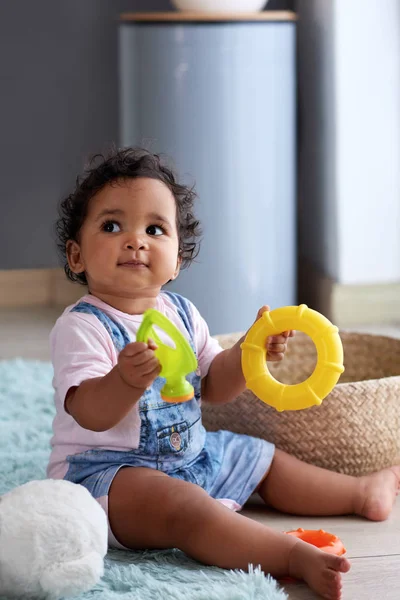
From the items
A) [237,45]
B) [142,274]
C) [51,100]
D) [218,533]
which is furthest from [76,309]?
[51,100]

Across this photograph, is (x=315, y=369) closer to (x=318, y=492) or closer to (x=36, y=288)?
(x=318, y=492)

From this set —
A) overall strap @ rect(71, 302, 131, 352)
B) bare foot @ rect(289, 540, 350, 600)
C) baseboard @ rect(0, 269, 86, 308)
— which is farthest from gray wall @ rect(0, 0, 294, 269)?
bare foot @ rect(289, 540, 350, 600)

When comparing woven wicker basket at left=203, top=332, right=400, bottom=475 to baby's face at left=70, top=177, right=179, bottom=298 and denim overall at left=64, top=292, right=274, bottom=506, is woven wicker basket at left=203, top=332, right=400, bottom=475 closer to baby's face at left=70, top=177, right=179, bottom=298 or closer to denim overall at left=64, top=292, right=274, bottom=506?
denim overall at left=64, top=292, right=274, bottom=506

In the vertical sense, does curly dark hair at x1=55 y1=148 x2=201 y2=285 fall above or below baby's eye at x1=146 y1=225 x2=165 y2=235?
above

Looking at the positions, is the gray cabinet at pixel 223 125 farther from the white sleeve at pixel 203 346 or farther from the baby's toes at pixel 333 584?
the baby's toes at pixel 333 584

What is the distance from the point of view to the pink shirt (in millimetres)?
1078

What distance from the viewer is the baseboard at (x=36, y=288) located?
265 cm

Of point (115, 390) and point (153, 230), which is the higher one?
point (153, 230)

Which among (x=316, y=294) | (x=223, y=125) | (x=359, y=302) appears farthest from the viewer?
(x=316, y=294)

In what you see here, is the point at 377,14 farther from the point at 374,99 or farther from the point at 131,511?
the point at 131,511

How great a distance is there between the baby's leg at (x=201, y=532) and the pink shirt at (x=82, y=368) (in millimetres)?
43

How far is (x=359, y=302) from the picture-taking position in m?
2.35

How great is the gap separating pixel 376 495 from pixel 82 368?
1.36ft

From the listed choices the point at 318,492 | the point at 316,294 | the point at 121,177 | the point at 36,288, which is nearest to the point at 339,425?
the point at 318,492
